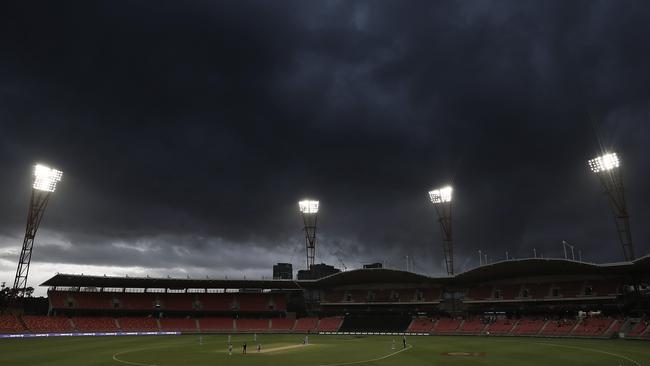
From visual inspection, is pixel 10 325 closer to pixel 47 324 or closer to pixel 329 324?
pixel 47 324

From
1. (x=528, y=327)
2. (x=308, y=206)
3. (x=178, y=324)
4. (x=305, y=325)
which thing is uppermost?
(x=308, y=206)

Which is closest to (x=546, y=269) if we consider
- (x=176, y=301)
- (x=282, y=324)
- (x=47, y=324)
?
(x=282, y=324)

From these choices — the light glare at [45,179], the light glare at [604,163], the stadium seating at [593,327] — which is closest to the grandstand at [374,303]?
the stadium seating at [593,327]

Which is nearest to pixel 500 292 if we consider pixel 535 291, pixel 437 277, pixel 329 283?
pixel 535 291

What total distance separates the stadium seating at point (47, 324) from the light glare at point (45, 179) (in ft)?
89.3

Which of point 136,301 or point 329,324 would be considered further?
point 136,301

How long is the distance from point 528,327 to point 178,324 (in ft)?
Result: 242

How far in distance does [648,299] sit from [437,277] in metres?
35.9

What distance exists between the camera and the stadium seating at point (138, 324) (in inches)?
3516

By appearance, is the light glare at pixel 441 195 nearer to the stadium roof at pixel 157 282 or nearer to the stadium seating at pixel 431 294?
the stadium seating at pixel 431 294

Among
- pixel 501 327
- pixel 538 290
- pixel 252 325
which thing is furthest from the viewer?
pixel 252 325

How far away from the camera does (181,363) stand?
132ft

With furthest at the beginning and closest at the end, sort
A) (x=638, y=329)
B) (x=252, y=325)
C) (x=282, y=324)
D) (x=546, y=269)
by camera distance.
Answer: (x=282, y=324), (x=252, y=325), (x=546, y=269), (x=638, y=329)

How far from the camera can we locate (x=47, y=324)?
273 feet
